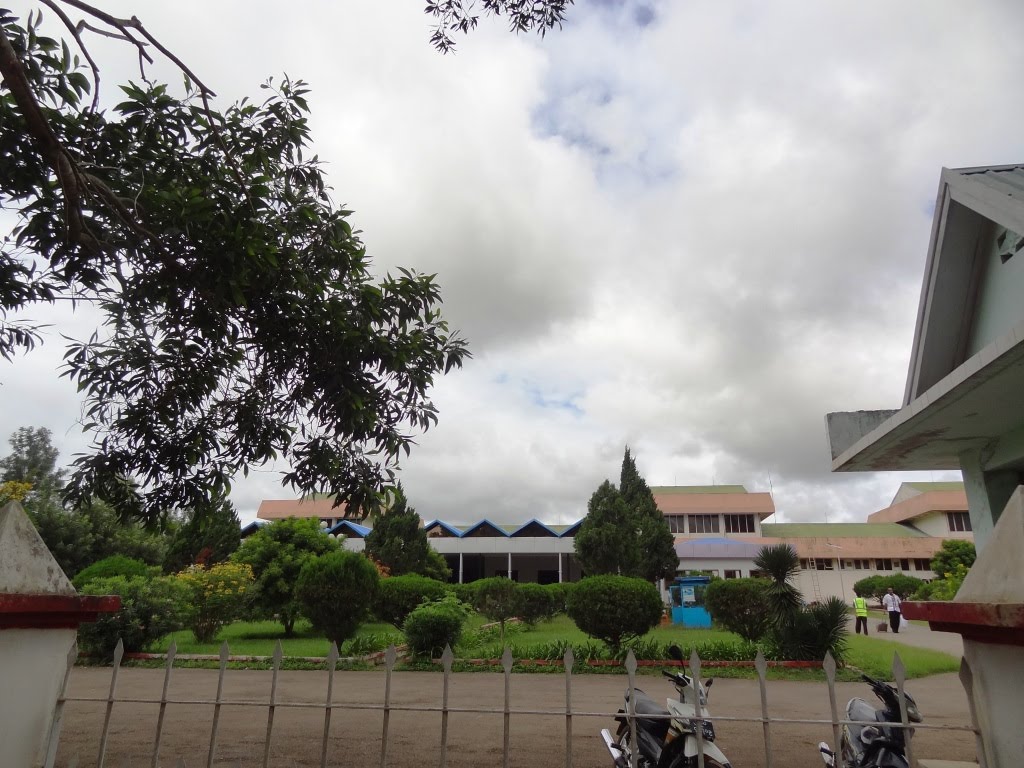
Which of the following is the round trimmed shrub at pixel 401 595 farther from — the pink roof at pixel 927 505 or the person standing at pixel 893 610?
the pink roof at pixel 927 505

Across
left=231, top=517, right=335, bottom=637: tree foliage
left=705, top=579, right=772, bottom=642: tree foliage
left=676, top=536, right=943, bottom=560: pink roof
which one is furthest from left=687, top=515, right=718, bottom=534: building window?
left=705, top=579, right=772, bottom=642: tree foliage

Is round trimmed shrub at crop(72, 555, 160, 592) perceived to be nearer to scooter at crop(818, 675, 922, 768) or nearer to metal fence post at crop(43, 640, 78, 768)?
metal fence post at crop(43, 640, 78, 768)

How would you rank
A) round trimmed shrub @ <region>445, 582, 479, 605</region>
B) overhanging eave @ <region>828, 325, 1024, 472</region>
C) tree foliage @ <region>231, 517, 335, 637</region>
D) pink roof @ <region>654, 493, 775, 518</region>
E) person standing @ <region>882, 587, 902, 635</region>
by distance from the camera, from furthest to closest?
pink roof @ <region>654, 493, 775, 518</region>, person standing @ <region>882, 587, 902, 635</region>, tree foliage @ <region>231, 517, 335, 637</region>, round trimmed shrub @ <region>445, 582, 479, 605</region>, overhanging eave @ <region>828, 325, 1024, 472</region>

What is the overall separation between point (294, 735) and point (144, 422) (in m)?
3.84

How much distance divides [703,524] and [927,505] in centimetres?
1326

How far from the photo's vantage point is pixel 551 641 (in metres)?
15.9

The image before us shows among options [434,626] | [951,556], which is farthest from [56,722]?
[951,556]

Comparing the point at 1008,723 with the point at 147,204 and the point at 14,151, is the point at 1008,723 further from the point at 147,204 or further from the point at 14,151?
the point at 14,151

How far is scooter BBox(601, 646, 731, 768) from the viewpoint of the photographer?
411 cm

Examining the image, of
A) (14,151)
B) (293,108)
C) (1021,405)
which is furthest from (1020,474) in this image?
(14,151)

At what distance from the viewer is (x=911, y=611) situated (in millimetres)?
2154

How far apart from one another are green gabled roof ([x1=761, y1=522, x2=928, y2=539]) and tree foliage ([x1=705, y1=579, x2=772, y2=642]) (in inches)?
1156

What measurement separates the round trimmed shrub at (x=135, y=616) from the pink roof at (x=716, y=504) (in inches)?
1228

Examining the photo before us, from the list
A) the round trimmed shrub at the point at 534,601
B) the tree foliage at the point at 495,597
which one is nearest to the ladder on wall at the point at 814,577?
the round trimmed shrub at the point at 534,601
